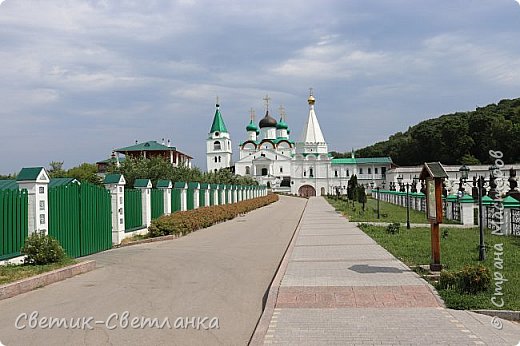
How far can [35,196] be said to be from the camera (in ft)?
36.3

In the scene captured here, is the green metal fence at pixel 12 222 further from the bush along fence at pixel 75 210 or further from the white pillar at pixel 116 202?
the white pillar at pixel 116 202

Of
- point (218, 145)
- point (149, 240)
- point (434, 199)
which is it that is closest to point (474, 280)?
point (434, 199)

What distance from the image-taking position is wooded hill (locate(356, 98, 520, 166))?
234ft

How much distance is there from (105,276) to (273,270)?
3.28 m

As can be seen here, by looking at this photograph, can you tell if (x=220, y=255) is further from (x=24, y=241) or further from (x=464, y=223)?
(x=464, y=223)

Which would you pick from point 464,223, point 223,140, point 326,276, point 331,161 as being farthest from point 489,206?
point 223,140

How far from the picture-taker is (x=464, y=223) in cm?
2248

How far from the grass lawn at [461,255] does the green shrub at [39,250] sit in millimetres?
6850

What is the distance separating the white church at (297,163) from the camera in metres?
96.3

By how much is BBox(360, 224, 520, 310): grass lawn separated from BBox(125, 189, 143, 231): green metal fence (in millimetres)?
7504

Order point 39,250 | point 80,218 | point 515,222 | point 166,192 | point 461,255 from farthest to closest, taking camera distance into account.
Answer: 1. point 166,192
2. point 515,222
3. point 80,218
4. point 461,255
5. point 39,250

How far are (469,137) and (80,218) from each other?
7654 cm

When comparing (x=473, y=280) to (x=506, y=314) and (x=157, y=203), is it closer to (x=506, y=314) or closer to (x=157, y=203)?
(x=506, y=314)

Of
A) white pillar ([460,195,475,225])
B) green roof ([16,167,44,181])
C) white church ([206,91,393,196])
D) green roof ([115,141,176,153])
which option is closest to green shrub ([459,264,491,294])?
green roof ([16,167,44,181])
